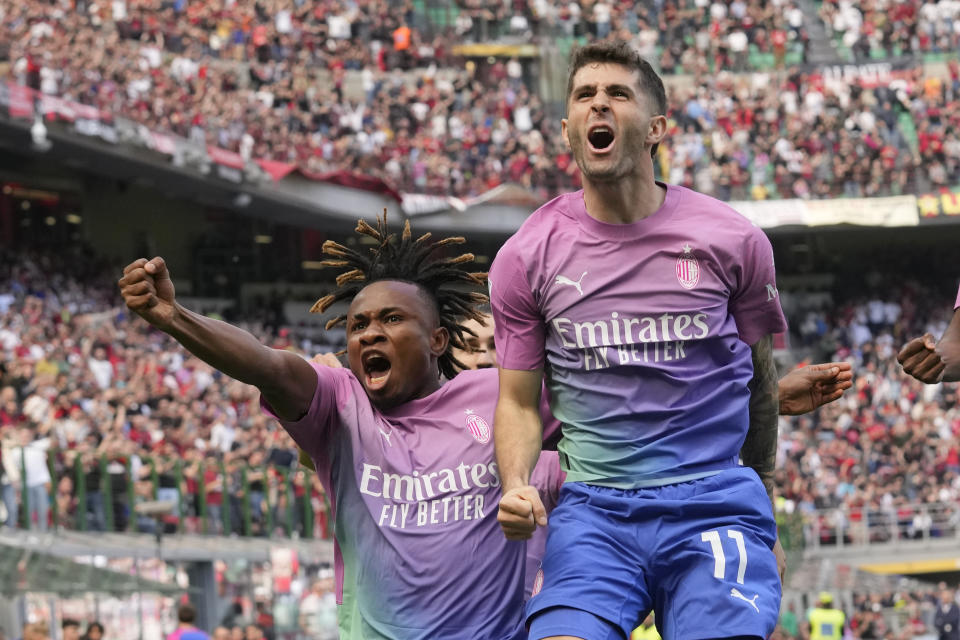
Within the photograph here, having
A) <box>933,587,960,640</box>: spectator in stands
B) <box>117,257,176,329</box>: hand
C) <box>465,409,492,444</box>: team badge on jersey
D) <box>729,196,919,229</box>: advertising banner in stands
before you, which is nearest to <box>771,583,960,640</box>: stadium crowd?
<box>933,587,960,640</box>: spectator in stands

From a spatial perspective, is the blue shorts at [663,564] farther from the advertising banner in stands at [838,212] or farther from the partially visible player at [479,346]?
the advertising banner in stands at [838,212]

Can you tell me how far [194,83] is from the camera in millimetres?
24875

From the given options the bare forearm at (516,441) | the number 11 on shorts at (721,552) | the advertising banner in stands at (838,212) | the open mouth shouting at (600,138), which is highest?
the advertising banner in stands at (838,212)

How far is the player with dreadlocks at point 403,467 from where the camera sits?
14.7 ft

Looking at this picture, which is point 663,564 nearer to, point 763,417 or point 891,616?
point 763,417

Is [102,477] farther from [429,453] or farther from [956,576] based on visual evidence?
[956,576]

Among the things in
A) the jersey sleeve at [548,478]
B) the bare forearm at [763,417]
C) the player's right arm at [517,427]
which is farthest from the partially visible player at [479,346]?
the bare forearm at [763,417]

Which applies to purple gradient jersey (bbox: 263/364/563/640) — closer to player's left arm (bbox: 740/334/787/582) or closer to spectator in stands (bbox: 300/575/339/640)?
player's left arm (bbox: 740/334/787/582)

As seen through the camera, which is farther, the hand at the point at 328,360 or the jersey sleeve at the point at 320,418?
the hand at the point at 328,360

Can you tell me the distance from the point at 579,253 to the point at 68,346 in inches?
580

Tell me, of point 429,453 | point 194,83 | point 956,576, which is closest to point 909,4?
point 956,576

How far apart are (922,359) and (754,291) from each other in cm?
90

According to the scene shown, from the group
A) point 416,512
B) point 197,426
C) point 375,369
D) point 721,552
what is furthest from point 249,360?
point 197,426

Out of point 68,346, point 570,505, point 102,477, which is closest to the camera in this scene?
point 570,505
